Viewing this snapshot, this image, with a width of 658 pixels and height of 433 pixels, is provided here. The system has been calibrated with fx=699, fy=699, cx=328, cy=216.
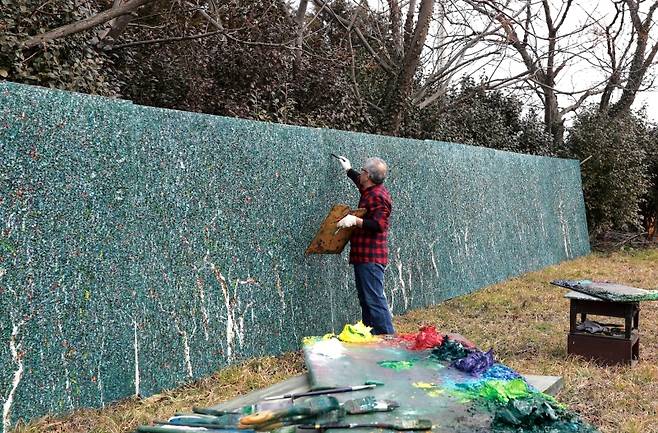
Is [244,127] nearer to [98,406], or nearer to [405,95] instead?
[98,406]

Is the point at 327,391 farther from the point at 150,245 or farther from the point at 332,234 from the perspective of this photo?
the point at 332,234

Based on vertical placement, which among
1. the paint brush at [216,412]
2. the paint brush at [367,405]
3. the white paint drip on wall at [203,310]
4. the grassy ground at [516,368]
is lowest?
the grassy ground at [516,368]

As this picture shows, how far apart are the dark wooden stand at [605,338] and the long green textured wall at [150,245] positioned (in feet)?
7.21

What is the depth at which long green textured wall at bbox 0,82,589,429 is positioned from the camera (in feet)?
13.2

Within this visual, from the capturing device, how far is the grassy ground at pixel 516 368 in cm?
447

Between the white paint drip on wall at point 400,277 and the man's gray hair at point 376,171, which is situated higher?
the man's gray hair at point 376,171

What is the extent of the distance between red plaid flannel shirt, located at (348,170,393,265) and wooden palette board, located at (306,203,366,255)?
0.08 m

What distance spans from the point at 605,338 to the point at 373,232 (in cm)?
231

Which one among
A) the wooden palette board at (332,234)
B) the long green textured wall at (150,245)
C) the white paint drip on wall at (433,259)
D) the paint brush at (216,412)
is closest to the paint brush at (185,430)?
the paint brush at (216,412)

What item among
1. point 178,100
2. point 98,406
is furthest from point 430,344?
point 178,100

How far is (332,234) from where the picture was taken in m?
6.30

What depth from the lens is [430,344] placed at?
388 centimetres

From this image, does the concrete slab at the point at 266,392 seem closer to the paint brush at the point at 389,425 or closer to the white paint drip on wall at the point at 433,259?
the paint brush at the point at 389,425

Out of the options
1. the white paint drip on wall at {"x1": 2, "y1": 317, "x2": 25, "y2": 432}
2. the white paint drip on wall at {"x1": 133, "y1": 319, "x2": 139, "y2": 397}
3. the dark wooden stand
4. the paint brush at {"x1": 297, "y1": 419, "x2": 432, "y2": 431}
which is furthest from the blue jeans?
the paint brush at {"x1": 297, "y1": 419, "x2": 432, "y2": 431}
